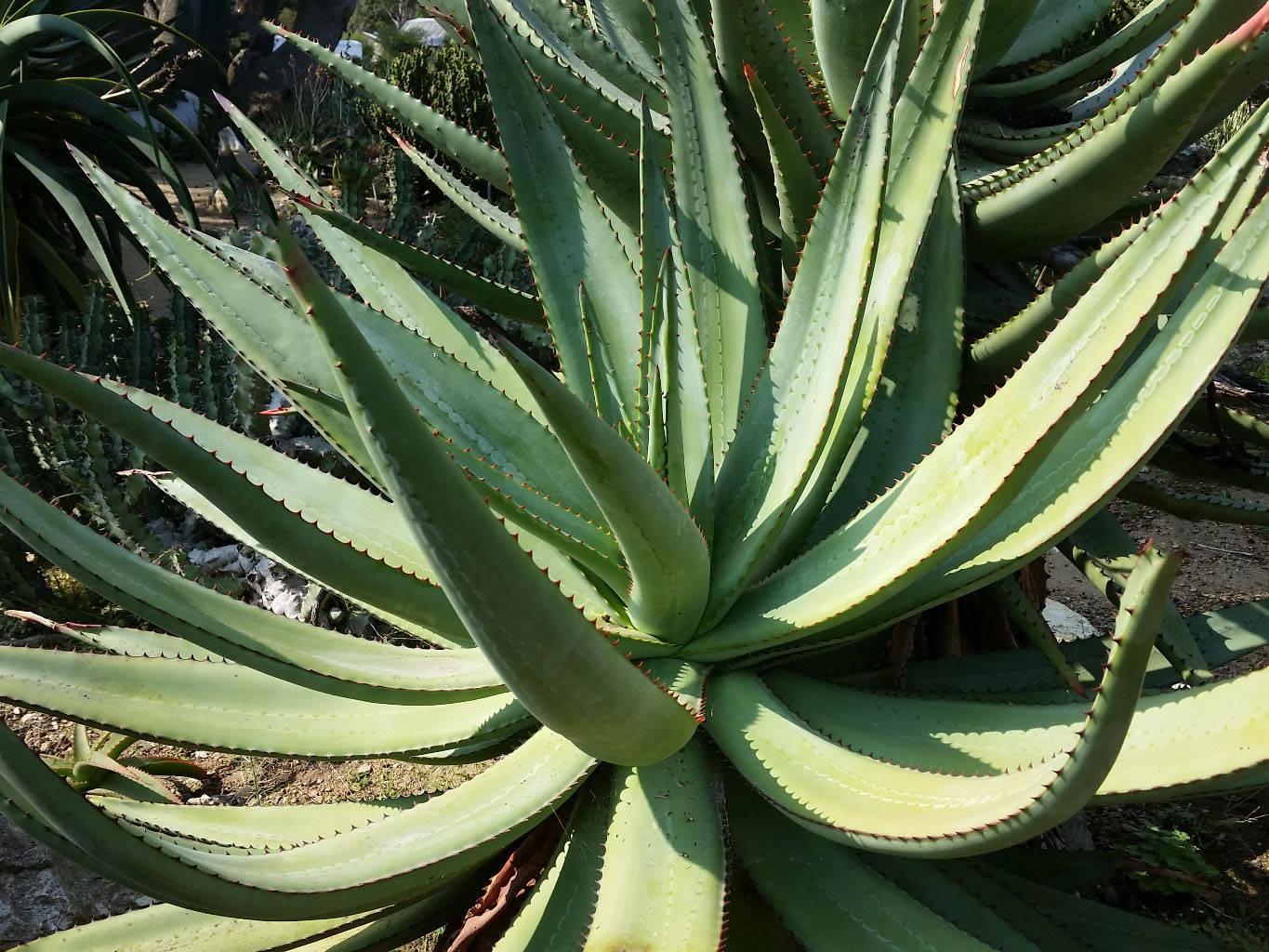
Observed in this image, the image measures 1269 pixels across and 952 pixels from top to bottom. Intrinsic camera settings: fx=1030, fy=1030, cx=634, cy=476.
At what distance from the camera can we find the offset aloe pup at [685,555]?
94 cm

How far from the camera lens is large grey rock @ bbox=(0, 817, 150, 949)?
210 centimetres

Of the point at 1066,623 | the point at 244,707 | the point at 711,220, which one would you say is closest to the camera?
the point at 244,707

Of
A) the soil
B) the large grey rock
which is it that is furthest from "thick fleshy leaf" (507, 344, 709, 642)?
the large grey rock

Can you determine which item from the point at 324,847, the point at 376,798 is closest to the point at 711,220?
the point at 324,847

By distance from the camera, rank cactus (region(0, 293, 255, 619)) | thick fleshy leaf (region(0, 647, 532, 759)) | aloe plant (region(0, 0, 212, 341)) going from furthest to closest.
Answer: aloe plant (region(0, 0, 212, 341)), cactus (region(0, 293, 255, 619)), thick fleshy leaf (region(0, 647, 532, 759))

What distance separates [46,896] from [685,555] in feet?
5.95

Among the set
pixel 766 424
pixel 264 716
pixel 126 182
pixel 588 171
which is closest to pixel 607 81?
pixel 588 171

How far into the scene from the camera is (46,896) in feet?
7.10

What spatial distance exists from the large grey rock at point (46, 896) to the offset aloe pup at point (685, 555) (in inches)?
35.2

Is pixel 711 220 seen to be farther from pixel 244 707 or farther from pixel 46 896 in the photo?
pixel 46 896

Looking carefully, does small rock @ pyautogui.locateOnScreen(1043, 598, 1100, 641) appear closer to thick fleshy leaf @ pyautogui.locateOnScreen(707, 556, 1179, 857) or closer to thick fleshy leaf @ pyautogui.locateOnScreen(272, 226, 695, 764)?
thick fleshy leaf @ pyautogui.locateOnScreen(707, 556, 1179, 857)

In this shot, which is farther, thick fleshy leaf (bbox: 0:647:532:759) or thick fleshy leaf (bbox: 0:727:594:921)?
thick fleshy leaf (bbox: 0:647:532:759)

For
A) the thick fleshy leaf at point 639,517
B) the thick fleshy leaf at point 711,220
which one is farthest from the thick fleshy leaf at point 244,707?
the thick fleshy leaf at point 711,220

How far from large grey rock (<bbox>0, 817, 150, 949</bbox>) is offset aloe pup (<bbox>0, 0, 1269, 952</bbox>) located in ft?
2.94
